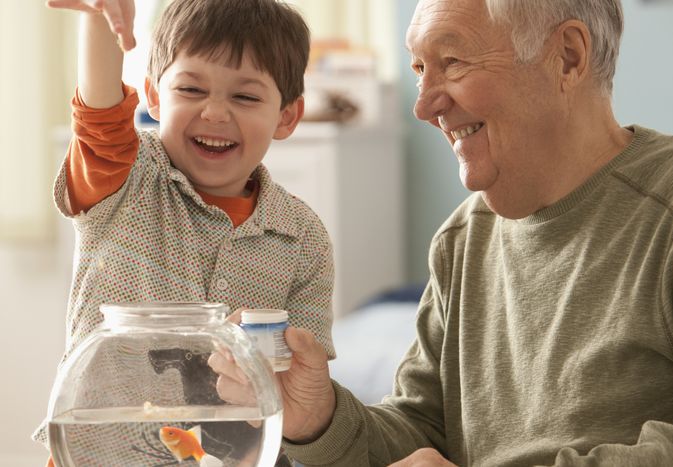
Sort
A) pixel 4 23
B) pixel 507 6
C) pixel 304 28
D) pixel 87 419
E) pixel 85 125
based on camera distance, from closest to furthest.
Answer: pixel 87 419
pixel 85 125
pixel 507 6
pixel 304 28
pixel 4 23

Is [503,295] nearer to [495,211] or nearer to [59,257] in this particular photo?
[495,211]

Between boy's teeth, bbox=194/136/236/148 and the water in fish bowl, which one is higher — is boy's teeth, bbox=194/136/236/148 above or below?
above

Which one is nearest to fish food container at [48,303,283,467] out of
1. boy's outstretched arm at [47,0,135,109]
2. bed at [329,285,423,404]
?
boy's outstretched arm at [47,0,135,109]

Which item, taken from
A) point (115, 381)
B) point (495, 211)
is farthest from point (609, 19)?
point (115, 381)

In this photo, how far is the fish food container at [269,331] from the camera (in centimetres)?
119

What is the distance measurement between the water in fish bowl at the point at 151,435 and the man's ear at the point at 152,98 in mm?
676

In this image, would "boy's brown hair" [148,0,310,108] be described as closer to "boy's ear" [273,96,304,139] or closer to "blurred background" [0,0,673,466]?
"boy's ear" [273,96,304,139]

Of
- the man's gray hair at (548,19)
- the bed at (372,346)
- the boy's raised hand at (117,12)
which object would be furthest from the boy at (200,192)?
the bed at (372,346)

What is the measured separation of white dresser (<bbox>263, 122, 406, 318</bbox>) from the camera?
388 centimetres

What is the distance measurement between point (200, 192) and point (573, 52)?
1.80 feet

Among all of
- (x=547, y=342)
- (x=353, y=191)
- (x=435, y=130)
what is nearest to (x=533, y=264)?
(x=547, y=342)

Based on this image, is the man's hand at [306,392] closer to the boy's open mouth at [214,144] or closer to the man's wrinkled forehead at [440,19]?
the boy's open mouth at [214,144]

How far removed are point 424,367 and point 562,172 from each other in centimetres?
36

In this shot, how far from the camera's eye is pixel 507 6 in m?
1.50
